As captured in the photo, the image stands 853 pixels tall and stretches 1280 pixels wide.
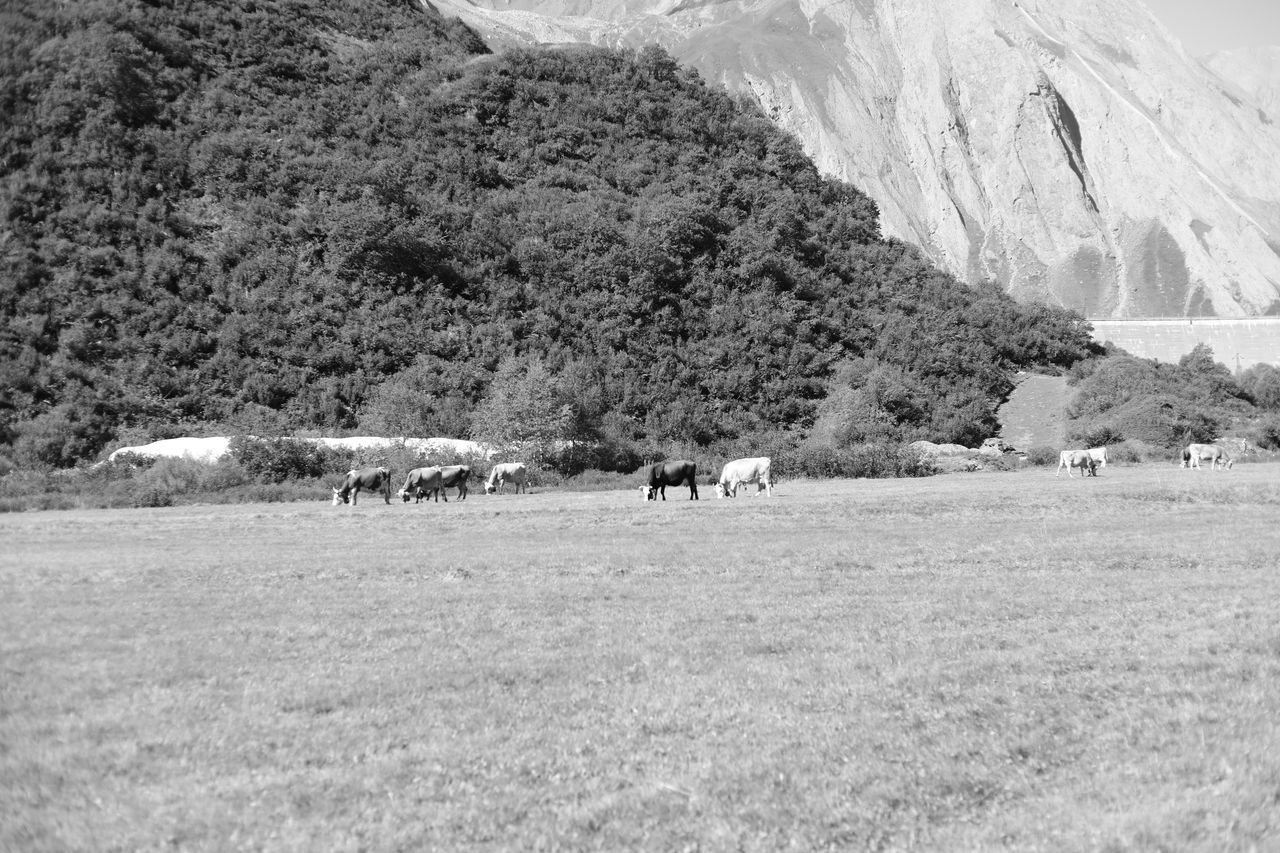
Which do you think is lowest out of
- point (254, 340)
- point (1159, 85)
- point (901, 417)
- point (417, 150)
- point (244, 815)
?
point (244, 815)

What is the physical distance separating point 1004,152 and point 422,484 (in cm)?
13731

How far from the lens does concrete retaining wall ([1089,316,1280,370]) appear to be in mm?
100000

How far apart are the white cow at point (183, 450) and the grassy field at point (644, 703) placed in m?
26.5

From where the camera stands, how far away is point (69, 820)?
5.03 meters

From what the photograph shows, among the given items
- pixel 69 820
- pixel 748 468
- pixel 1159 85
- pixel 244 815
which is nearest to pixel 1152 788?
pixel 244 815

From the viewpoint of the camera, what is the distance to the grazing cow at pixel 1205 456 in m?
42.5

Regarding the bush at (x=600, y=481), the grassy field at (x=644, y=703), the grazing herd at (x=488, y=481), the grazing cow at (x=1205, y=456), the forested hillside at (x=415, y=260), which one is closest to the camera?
the grassy field at (x=644, y=703)

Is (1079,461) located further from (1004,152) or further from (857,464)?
(1004,152)

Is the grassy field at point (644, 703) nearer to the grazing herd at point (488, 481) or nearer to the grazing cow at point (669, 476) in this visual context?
the grazing herd at point (488, 481)

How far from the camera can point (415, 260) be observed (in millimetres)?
62531

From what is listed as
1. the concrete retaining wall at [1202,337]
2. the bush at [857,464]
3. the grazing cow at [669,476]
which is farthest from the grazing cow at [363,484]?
the concrete retaining wall at [1202,337]

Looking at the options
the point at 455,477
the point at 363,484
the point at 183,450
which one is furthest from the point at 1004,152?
the point at 363,484

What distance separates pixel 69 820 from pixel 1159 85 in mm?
215402

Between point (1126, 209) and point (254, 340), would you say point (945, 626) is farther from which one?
point (1126, 209)
